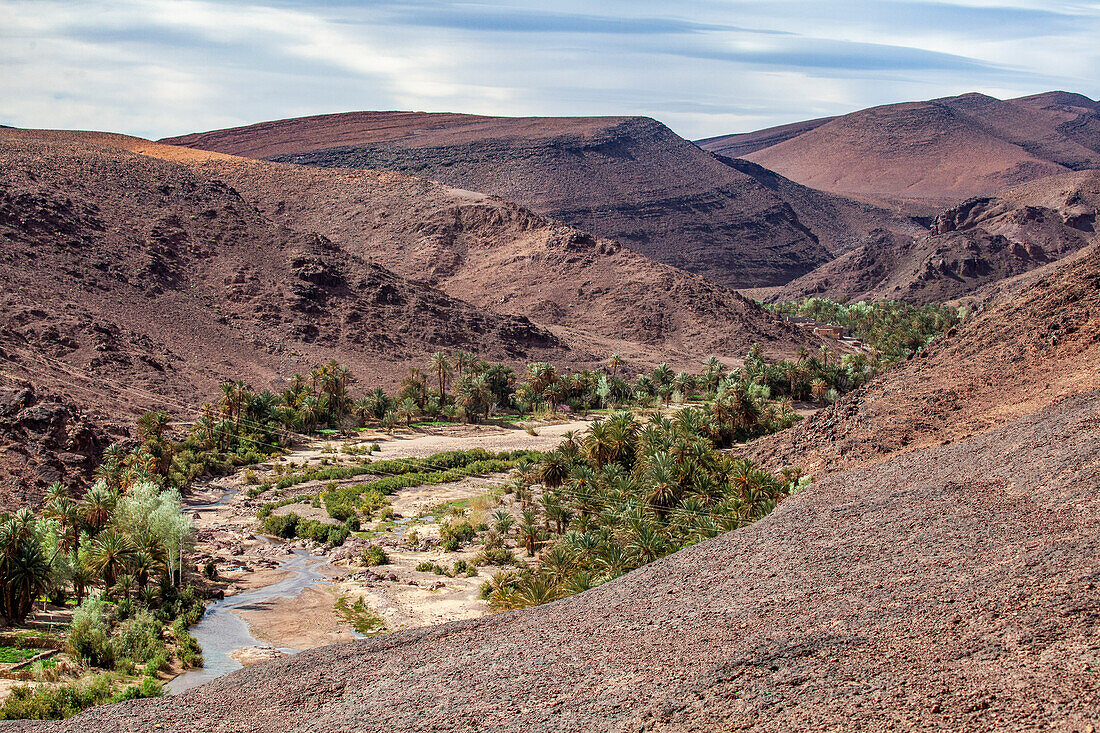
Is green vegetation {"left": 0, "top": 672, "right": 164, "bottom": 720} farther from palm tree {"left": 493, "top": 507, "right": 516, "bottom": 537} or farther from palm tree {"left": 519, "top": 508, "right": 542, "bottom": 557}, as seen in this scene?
palm tree {"left": 493, "top": 507, "right": 516, "bottom": 537}

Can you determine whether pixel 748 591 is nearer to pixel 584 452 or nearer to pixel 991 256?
pixel 584 452

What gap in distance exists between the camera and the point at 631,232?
190 m

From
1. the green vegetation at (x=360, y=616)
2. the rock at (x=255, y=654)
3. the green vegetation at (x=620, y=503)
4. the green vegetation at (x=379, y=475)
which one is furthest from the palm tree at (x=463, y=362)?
the rock at (x=255, y=654)

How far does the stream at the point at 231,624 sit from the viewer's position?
98.4ft

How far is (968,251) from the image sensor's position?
169 meters

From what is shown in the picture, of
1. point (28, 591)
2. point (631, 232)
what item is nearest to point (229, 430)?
point (28, 591)

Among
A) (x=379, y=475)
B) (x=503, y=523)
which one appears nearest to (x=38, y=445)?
(x=379, y=475)

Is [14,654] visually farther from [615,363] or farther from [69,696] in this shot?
[615,363]

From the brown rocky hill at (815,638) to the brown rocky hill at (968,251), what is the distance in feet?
466

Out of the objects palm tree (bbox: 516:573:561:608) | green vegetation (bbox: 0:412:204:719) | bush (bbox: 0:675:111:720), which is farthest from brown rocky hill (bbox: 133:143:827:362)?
bush (bbox: 0:675:111:720)

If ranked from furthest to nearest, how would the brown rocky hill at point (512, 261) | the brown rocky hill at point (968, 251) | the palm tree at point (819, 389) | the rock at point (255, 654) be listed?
the brown rocky hill at point (968, 251) < the brown rocky hill at point (512, 261) < the palm tree at point (819, 389) < the rock at point (255, 654)

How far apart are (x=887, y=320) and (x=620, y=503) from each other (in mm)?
97081

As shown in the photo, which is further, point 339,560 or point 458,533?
point 458,533

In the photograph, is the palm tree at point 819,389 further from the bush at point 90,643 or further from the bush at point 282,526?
the bush at point 90,643
